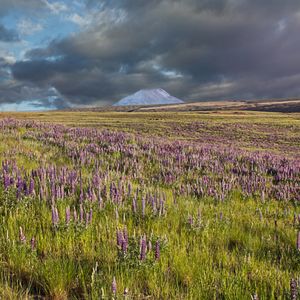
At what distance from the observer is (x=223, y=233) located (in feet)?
15.4

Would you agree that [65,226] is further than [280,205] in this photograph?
No

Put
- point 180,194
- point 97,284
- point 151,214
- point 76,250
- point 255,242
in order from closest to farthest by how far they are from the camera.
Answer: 1. point 97,284
2. point 76,250
3. point 255,242
4. point 151,214
5. point 180,194

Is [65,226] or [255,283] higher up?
[65,226]

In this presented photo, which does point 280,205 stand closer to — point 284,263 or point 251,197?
point 251,197

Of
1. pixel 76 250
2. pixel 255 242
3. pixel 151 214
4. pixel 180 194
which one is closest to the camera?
pixel 76 250

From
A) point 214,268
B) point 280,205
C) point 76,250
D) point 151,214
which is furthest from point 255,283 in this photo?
point 280,205

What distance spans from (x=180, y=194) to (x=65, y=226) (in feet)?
11.7

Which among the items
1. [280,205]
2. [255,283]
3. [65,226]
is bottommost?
[280,205]

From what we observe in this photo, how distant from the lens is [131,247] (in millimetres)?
3512

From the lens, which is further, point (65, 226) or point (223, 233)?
point (223, 233)

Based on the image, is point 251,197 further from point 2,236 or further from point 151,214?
point 2,236

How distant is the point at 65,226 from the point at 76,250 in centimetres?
49

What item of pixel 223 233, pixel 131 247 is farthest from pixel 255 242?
pixel 131 247

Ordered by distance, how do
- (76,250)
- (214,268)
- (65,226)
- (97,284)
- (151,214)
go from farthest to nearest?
(151,214), (65,226), (76,250), (214,268), (97,284)
